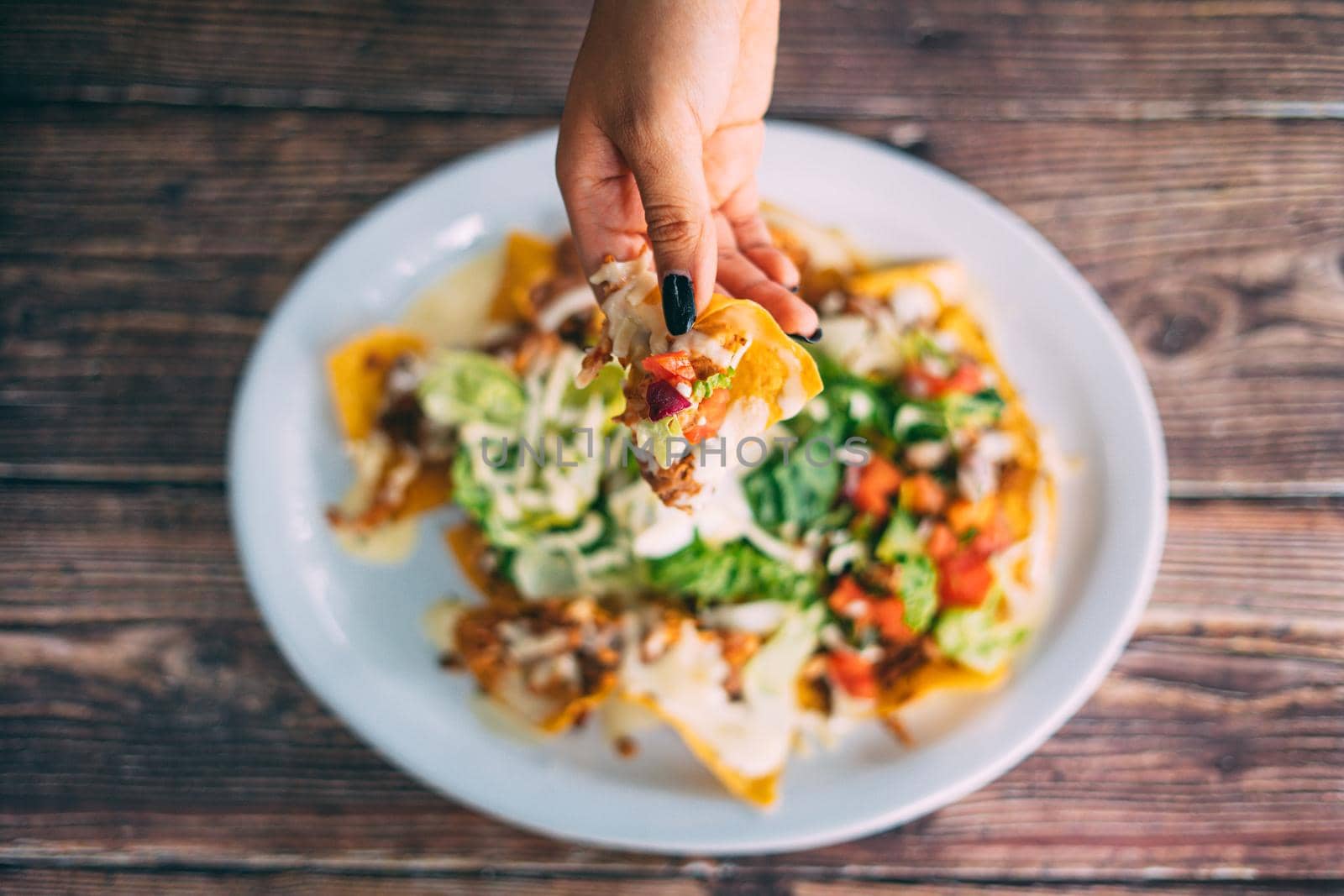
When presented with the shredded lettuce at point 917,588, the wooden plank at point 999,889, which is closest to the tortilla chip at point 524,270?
the shredded lettuce at point 917,588

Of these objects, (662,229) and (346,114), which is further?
(346,114)

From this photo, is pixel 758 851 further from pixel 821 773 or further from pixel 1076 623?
pixel 1076 623

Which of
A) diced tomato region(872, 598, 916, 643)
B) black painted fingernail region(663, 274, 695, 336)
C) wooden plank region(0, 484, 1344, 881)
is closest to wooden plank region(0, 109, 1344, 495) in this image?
wooden plank region(0, 484, 1344, 881)

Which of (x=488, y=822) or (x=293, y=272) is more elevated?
(x=293, y=272)

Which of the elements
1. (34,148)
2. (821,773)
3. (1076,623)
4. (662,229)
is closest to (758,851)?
(821,773)

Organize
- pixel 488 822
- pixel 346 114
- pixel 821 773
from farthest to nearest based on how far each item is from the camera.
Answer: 1. pixel 346 114
2. pixel 488 822
3. pixel 821 773

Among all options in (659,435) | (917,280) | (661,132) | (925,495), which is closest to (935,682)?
(925,495)

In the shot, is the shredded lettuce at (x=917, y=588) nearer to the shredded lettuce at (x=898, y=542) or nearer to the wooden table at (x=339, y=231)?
the shredded lettuce at (x=898, y=542)

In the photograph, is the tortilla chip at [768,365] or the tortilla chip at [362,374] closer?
the tortilla chip at [768,365]
